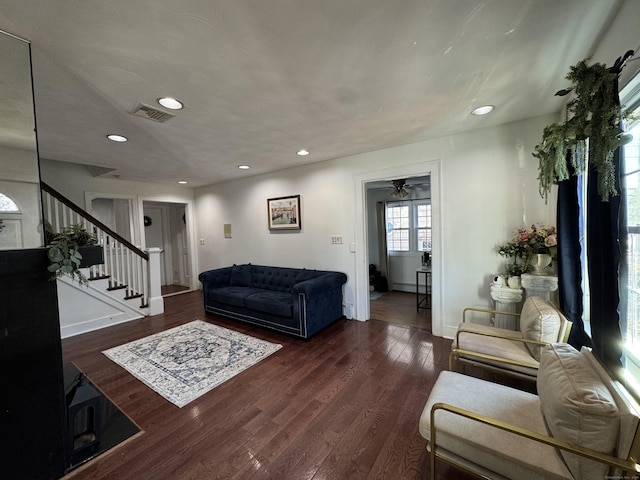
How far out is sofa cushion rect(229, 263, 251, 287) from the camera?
467cm

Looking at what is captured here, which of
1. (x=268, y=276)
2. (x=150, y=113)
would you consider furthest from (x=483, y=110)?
(x=268, y=276)

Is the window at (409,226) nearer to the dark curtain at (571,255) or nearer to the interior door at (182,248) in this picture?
the dark curtain at (571,255)

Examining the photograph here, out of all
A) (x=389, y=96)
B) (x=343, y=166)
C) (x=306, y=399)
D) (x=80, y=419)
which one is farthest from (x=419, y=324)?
(x=80, y=419)

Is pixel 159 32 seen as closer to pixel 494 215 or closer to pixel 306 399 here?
pixel 306 399

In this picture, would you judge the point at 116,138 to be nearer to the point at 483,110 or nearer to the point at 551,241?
the point at 483,110

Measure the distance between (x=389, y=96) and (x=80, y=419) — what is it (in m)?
3.52

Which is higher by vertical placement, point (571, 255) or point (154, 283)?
point (571, 255)

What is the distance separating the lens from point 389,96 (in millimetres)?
2102

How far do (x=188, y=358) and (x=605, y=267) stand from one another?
3.55 metres

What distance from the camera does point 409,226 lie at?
5.70m

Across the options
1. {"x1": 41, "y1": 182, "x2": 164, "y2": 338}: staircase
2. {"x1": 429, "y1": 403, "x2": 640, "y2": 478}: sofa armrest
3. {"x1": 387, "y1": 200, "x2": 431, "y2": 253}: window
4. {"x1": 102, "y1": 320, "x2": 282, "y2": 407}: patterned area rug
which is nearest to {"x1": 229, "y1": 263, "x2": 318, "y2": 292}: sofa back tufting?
{"x1": 102, "y1": 320, "x2": 282, "y2": 407}: patterned area rug

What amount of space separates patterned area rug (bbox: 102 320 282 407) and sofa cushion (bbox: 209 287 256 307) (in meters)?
0.43

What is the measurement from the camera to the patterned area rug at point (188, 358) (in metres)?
2.38

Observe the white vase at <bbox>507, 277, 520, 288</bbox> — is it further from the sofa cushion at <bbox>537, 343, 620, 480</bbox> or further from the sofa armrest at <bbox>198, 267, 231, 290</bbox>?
the sofa armrest at <bbox>198, 267, 231, 290</bbox>
